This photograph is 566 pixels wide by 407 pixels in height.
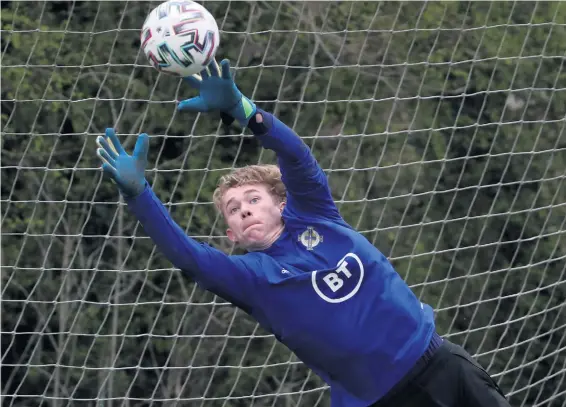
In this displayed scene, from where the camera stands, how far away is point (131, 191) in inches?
102

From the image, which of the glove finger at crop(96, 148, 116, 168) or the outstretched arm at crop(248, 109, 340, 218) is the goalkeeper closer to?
the outstretched arm at crop(248, 109, 340, 218)

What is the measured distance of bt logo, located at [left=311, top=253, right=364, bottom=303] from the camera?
2746 mm

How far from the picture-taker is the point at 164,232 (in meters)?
2.62

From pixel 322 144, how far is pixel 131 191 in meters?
2.82

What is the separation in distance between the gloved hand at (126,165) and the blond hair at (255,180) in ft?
1.01

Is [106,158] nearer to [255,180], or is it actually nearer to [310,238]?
[255,180]

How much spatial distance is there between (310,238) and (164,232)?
405 millimetres

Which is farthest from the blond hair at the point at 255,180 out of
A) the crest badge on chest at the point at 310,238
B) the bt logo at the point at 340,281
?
the bt logo at the point at 340,281

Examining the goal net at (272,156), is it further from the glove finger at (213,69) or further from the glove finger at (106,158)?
the glove finger at (106,158)

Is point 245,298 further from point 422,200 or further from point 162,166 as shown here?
point 422,200

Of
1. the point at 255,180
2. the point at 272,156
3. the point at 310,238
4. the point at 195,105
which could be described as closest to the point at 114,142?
the point at 195,105

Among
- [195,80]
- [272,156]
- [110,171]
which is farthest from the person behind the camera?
[272,156]

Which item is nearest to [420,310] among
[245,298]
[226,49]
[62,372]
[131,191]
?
[245,298]

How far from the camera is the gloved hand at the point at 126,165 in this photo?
257 cm
